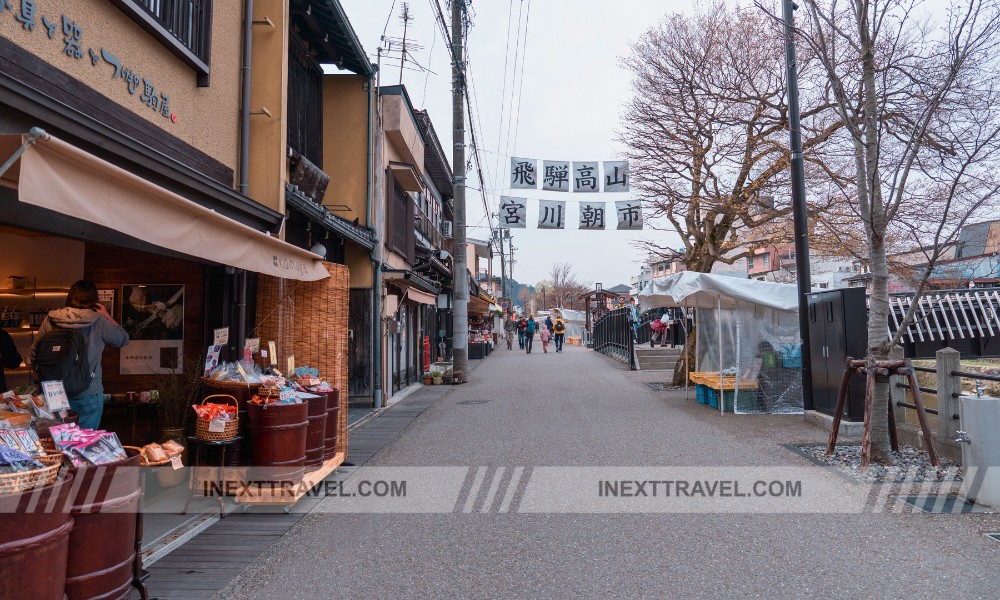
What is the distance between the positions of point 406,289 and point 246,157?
23.8 ft

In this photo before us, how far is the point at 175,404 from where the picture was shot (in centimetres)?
562

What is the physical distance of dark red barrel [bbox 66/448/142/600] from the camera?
9.73ft

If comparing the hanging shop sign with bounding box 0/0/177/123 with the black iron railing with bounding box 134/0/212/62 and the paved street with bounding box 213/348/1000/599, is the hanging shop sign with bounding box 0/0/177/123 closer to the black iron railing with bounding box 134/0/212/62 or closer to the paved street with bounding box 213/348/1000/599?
the black iron railing with bounding box 134/0/212/62

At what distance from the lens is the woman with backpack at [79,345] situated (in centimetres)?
460

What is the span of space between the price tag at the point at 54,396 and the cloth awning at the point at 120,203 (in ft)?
Result: 4.14

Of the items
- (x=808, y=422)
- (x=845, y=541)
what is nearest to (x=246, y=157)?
(x=845, y=541)

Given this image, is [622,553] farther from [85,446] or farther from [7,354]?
[7,354]

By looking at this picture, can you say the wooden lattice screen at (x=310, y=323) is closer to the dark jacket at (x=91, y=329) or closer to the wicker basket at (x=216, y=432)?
the wicker basket at (x=216, y=432)

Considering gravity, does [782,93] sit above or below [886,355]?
above

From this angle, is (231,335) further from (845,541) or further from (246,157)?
(845,541)

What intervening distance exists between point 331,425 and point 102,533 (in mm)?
3349

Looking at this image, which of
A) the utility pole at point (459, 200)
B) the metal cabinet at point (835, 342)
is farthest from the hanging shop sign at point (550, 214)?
the metal cabinet at point (835, 342)

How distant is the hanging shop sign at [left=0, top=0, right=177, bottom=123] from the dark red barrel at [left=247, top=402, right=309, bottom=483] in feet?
9.24

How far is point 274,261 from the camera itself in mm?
5164
